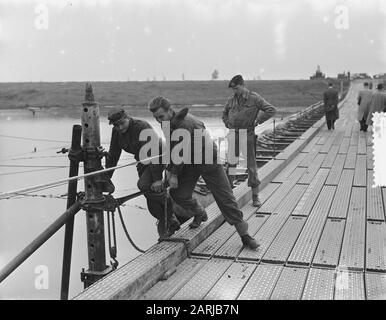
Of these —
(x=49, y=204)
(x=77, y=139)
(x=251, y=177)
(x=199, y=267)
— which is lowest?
(x=49, y=204)

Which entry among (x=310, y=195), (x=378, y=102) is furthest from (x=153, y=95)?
(x=310, y=195)

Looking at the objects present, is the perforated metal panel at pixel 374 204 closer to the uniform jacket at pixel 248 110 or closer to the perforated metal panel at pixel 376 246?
the perforated metal panel at pixel 376 246

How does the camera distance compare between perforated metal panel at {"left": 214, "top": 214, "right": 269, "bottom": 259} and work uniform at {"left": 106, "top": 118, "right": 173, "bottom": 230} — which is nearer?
perforated metal panel at {"left": 214, "top": 214, "right": 269, "bottom": 259}

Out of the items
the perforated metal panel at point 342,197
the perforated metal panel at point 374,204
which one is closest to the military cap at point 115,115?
the perforated metal panel at point 342,197

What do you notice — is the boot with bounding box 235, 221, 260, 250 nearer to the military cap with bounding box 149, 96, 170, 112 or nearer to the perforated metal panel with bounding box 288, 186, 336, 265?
the perforated metal panel with bounding box 288, 186, 336, 265

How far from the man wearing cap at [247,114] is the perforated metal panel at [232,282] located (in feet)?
7.81

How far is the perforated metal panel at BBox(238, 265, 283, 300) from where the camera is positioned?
4.34 meters

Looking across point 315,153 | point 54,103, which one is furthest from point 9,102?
point 315,153

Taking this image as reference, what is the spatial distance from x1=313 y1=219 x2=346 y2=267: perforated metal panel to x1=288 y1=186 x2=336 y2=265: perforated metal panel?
0.07 metres

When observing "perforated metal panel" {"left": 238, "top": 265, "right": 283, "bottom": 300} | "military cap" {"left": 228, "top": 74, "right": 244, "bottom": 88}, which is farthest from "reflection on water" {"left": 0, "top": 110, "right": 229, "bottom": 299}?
"perforated metal panel" {"left": 238, "top": 265, "right": 283, "bottom": 300}

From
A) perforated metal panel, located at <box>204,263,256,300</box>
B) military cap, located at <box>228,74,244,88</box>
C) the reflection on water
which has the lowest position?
the reflection on water

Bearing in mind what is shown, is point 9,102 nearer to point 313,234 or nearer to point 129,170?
point 129,170

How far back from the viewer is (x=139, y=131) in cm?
567
